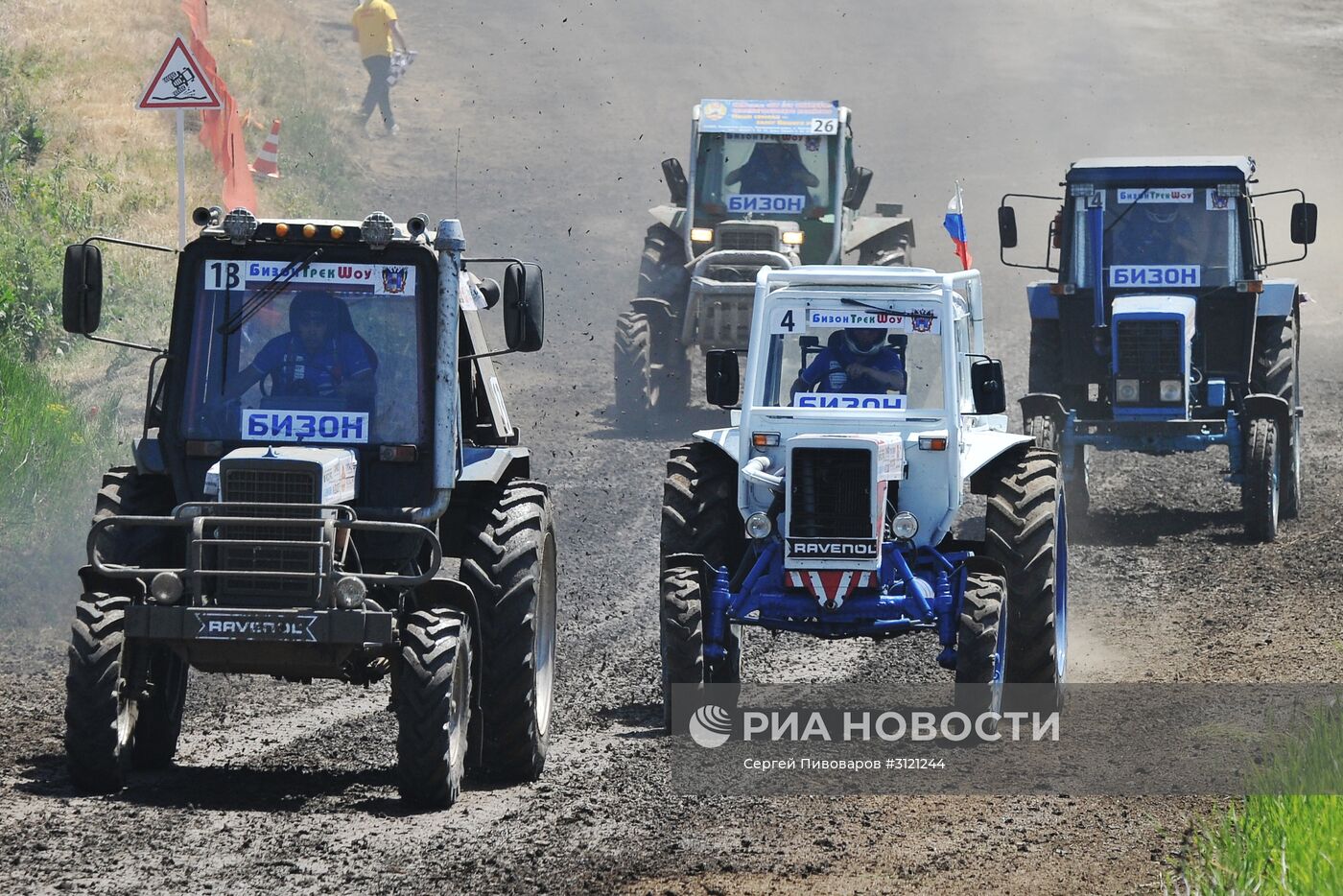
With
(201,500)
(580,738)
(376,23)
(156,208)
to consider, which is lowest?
(580,738)

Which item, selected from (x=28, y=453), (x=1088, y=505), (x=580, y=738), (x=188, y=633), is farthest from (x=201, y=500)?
(x=1088, y=505)

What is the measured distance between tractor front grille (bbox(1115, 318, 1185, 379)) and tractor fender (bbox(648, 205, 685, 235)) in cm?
658

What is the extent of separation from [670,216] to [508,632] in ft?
43.4

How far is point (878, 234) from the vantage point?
2083 centimetres

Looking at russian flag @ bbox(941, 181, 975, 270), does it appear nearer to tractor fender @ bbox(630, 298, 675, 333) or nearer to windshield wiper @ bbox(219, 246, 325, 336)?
tractor fender @ bbox(630, 298, 675, 333)

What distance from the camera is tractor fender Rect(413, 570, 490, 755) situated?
8.16 metres

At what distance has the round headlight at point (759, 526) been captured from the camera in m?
9.57

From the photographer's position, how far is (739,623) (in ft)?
31.4

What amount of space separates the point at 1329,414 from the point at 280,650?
1650 centimetres

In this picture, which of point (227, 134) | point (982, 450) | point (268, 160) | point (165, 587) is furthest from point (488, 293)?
point (268, 160)

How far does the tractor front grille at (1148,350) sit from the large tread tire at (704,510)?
5.92m

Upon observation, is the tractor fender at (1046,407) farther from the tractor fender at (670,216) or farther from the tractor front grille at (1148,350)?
the tractor fender at (670,216)

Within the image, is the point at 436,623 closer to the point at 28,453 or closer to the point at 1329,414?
the point at 28,453

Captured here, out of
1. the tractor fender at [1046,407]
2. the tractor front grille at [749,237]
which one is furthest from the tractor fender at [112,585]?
the tractor front grille at [749,237]
